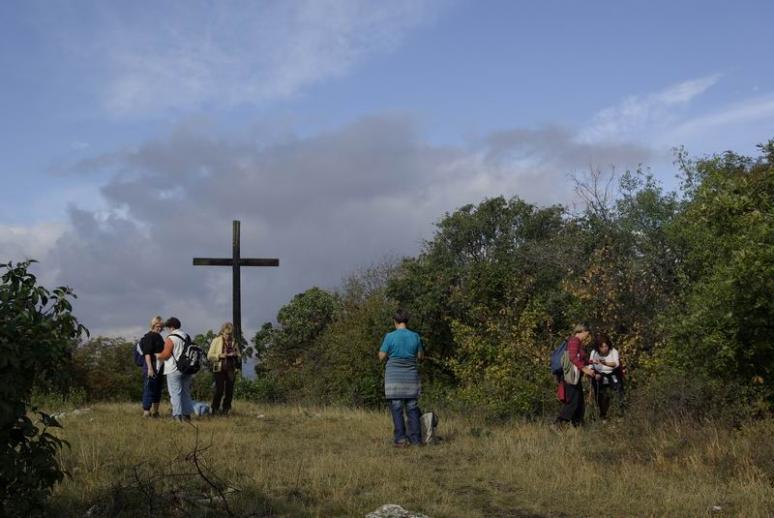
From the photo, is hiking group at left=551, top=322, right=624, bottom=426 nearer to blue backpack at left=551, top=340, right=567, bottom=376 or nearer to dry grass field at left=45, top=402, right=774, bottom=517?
blue backpack at left=551, top=340, right=567, bottom=376

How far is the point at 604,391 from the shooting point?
13328 mm

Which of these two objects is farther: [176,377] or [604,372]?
[604,372]

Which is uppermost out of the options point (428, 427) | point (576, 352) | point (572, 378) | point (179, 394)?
point (576, 352)

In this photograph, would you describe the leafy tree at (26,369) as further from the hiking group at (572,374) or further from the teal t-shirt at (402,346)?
the hiking group at (572,374)

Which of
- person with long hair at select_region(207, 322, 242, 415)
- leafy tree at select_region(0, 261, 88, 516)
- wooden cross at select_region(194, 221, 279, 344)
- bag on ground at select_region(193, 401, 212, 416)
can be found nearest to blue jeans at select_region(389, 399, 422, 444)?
person with long hair at select_region(207, 322, 242, 415)

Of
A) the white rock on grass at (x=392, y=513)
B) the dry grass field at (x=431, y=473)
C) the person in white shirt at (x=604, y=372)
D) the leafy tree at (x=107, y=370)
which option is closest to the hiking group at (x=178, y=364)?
the dry grass field at (x=431, y=473)

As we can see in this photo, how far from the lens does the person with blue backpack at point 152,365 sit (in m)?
13.6

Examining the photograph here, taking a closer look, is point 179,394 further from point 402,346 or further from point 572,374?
point 572,374

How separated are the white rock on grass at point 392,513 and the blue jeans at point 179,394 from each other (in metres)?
7.50

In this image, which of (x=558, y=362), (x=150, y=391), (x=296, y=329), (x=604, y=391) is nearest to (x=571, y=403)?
(x=558, y=362)

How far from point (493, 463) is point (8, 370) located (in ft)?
17.9

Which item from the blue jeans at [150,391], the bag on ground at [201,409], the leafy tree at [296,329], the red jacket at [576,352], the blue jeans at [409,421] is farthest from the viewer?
the leafy tree at [296,329]

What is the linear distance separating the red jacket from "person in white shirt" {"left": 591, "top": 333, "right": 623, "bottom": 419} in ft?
4.17

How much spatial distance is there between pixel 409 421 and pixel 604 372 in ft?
14.0
